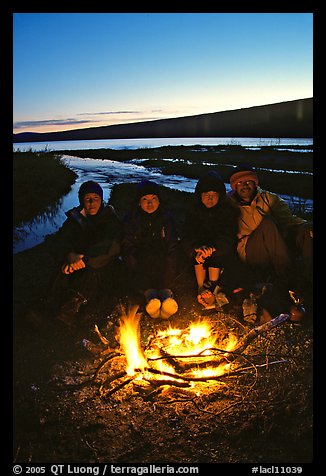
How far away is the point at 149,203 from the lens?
4734mm

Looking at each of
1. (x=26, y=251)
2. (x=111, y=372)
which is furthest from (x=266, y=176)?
(x=111, y=372)

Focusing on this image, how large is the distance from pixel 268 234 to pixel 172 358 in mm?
1820

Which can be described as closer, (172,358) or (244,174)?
(172,358)

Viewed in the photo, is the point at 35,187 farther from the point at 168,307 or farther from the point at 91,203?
the point at 168,307

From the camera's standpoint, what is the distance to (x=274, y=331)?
4.20 meters

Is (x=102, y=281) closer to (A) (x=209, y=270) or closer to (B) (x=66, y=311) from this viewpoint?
(B) (x=66, y=311)

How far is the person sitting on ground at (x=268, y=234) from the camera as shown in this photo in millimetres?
4699

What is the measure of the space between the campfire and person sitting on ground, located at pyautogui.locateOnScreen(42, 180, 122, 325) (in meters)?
0.59

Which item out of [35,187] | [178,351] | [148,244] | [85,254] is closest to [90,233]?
[85,254]

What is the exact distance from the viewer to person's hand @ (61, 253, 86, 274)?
443cm

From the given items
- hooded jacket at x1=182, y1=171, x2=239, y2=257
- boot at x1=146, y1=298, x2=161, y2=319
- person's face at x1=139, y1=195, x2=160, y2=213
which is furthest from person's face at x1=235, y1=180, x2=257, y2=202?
boot at x1=146, y1=298, x2=161, y2=319

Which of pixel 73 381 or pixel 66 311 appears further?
pixel 66 311
